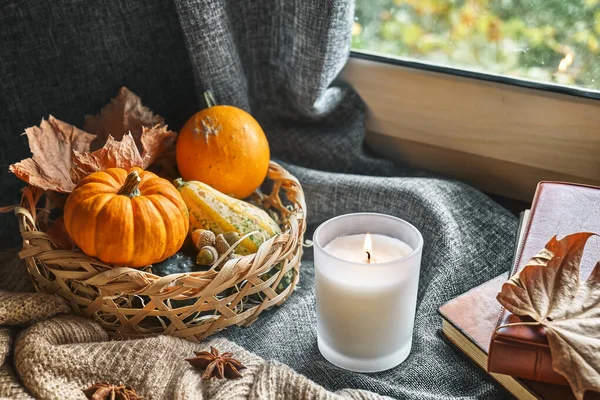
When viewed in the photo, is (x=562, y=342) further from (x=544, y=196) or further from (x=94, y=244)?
(x=94, y=244)

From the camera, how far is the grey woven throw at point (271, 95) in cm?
89

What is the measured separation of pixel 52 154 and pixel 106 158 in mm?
98

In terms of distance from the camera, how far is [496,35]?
984mm

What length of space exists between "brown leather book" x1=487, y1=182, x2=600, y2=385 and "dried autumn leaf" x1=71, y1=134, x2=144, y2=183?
1.67 feet

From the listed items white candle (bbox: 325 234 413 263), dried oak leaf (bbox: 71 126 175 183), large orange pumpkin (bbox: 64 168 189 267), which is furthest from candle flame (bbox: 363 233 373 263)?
dried oak leaf (bbox: 71 126 175 183)

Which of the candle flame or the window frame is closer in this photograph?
the candle flame

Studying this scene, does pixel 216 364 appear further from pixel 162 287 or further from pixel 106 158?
pixel 106 158

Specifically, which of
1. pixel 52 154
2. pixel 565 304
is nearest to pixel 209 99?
pixel 52 154

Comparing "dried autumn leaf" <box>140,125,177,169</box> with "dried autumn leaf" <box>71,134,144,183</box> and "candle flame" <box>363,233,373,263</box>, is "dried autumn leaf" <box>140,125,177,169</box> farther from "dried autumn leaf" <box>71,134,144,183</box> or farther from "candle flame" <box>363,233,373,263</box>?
"candle flame" <box>363,233,373,263</box>

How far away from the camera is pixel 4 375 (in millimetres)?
701

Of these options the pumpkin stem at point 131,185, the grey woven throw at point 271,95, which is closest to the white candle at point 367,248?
the grey woven throw at point 271,95

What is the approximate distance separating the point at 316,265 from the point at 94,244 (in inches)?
10.3

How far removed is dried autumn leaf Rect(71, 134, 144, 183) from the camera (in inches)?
32.9

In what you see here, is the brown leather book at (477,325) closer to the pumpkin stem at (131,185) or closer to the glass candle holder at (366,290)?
the glass candle holder at (366,290)
